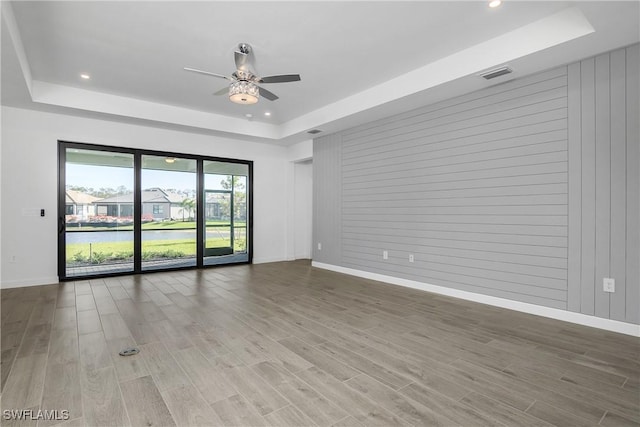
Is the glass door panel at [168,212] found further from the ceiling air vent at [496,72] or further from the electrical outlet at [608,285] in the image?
the electrical outlet at [608,285]

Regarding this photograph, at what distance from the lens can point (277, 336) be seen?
117 inches

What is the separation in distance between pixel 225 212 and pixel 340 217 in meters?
2.63

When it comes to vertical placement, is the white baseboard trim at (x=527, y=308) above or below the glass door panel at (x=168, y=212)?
below

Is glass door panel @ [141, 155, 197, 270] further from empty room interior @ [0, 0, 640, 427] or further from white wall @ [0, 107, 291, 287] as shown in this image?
white wall @ [0, 107, 291, 287]

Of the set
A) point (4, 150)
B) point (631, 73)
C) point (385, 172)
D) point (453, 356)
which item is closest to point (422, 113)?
point (385, 172)

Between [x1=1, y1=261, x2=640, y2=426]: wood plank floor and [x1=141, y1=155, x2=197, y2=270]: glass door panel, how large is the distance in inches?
82.0

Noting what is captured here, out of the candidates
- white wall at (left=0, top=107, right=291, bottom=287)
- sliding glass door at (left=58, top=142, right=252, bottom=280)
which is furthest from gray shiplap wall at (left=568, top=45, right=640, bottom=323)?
white wall at (left=0, top=107, right=291, bottom=287)

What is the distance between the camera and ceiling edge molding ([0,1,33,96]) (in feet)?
8.95

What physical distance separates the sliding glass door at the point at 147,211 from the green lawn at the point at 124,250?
0.01 m

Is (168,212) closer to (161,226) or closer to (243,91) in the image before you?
(161,226)

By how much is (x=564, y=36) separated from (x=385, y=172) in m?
2.88

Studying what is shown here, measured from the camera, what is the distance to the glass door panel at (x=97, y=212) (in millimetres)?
5379

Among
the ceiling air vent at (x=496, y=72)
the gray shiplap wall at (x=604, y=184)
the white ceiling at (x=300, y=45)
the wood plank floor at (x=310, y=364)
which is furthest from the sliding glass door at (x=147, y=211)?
the gray shiplap wall at (x=604, y=184)

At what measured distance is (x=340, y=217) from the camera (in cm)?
633
